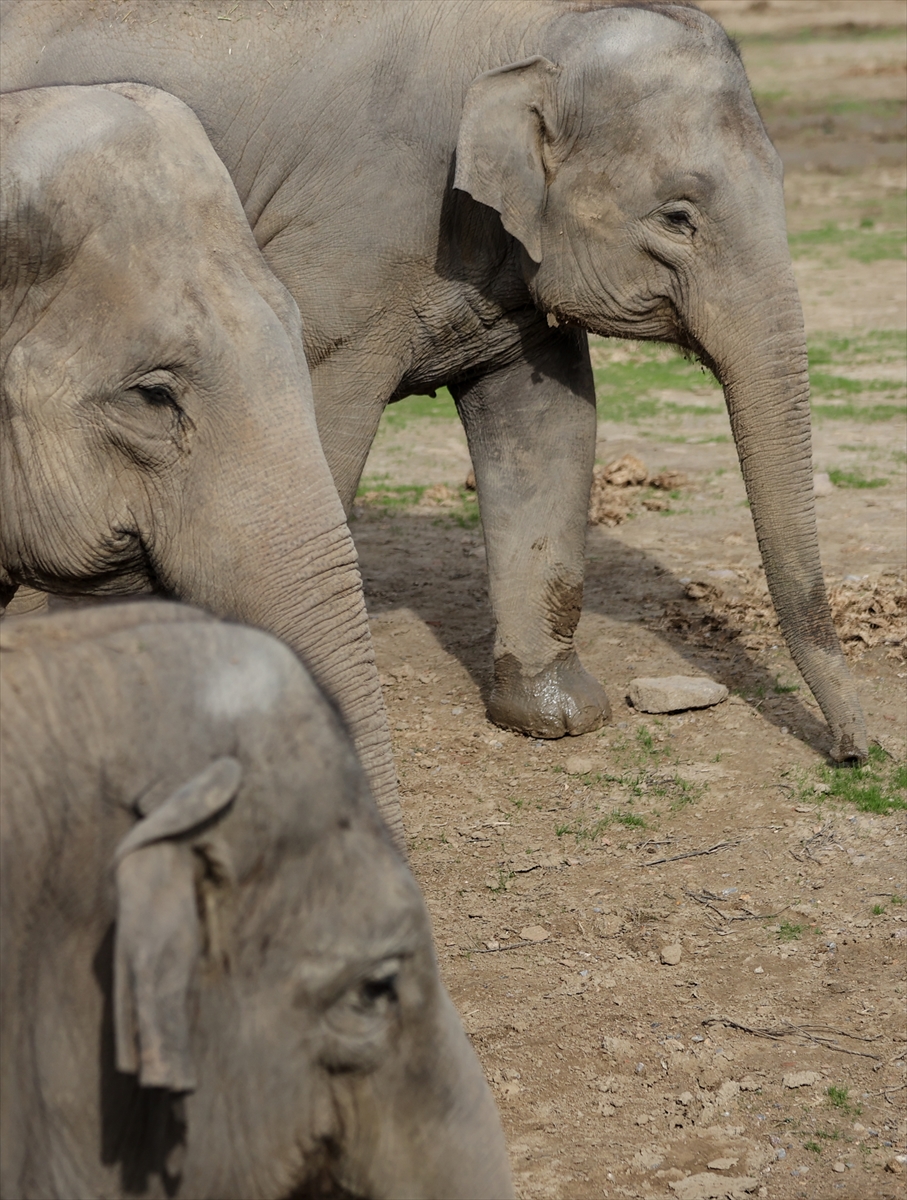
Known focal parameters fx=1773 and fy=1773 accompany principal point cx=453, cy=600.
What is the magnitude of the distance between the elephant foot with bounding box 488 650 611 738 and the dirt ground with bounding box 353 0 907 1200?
2.3 inches

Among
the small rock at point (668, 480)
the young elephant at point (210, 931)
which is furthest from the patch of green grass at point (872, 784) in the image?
the young elephant at point (210, 931)

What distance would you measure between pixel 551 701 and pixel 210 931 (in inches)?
134

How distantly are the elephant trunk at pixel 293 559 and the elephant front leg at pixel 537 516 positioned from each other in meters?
2.11

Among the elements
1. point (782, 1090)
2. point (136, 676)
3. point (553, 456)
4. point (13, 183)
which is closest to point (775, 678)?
point (553, 456)

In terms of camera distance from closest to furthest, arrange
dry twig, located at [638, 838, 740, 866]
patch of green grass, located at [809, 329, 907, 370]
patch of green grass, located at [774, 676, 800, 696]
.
A: dry twig, located at [638, 838, 740, 866] → patch of green grass, located at [774, 676, 800, 696] → patch of green grass, located at [809, 329, 907, 370]

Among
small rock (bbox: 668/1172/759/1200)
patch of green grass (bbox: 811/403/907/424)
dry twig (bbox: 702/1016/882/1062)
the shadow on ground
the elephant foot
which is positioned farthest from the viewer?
patch of green grass (bbox: 811/403/907/424)

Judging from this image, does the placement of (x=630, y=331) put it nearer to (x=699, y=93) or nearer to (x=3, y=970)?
(x=699, y=93)

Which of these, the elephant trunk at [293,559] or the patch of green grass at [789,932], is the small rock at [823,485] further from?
the elephant trunk at [293,559]

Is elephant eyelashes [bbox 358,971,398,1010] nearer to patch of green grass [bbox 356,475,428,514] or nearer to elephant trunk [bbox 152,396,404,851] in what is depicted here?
elephant trunk [bbox 152,396,404,851]

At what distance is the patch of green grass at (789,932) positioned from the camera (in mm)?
3895

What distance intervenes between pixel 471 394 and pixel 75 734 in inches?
139

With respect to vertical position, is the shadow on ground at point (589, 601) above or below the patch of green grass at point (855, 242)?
above

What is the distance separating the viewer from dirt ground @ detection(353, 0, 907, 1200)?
3.22 meters

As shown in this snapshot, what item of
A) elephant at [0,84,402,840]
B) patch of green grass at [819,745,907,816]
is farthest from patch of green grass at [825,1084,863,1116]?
patch of green grass at [819,745,907,816]
